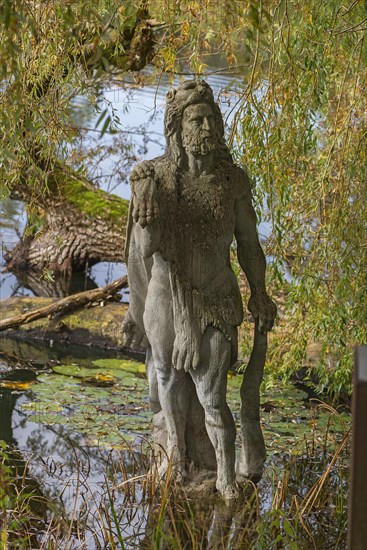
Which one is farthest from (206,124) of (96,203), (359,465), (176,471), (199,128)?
(96,203)

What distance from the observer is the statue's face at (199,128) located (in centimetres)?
422

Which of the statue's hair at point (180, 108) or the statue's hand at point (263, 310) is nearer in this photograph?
the statue's hair at point (180, 108)

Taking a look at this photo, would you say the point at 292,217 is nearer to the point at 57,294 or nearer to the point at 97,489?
the point at 97,489

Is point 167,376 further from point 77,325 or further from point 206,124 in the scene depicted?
point 77,325

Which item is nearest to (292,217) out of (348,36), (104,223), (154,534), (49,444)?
(348,36)

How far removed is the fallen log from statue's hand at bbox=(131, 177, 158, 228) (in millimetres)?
4142

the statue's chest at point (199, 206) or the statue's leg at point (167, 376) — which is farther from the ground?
the statue's chest at point (199, 206)

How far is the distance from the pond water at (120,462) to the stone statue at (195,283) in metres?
0.25

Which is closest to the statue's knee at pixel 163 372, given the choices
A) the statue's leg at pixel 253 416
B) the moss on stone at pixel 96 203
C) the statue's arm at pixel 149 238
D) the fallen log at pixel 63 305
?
the statue's leg at pixel 253 416

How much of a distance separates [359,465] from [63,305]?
623cm

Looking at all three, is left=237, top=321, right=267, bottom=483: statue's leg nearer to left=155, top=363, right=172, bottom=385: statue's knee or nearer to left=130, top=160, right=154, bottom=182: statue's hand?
left=155, top=363, right=172, bottom=385: statue's knee

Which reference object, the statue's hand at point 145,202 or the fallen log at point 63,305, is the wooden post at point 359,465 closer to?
the statue's hand at point 145,202

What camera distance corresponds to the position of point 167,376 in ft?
15.0

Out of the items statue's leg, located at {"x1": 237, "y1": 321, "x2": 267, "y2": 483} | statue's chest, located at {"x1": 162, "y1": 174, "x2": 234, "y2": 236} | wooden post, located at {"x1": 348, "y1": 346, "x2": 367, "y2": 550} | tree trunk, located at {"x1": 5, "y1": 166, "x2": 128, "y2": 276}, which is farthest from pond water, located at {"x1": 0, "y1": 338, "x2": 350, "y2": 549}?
tree trunk, located at {"x1": 5, "y1": 166, "x2": 128, "y2": 276}
